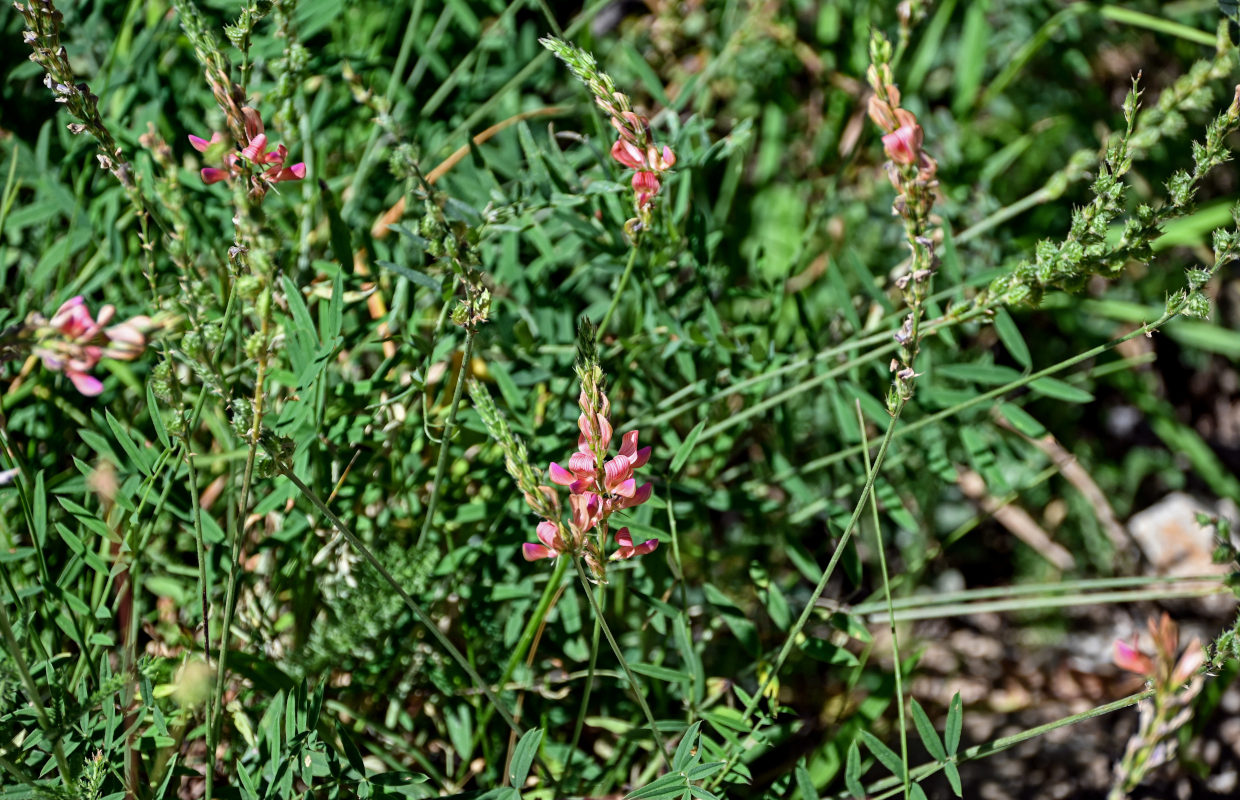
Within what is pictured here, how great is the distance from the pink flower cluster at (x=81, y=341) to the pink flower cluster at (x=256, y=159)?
0.78 feet

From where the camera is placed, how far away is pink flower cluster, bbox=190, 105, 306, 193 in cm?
112

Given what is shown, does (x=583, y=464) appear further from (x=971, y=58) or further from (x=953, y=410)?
(x=971, y=58)

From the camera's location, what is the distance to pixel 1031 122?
107 inches

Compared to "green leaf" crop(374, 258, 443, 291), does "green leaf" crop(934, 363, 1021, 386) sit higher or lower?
lower

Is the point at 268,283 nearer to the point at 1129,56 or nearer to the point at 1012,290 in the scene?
the point at 1012,290

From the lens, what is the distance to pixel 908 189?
1.09 metres

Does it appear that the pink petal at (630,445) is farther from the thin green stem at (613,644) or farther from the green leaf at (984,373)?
the green leaf at (984,373)

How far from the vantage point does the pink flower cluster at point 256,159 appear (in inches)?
44.0

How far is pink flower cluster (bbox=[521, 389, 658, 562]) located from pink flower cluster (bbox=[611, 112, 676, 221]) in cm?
30

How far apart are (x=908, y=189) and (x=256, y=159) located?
742 mm

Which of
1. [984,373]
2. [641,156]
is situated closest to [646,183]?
[641,156]

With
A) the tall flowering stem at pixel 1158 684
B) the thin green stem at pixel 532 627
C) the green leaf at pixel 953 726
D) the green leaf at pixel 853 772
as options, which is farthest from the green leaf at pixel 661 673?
the tall flowering stem at pixel 1158 684

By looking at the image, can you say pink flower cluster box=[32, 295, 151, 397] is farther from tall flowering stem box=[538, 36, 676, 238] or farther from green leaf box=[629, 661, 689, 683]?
green leaf box=[629, 661, 689, 683]

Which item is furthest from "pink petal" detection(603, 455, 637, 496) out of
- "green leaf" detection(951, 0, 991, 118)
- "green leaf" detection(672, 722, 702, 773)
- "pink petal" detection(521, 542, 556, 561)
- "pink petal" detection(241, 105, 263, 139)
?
"green leaf" detection(951, 0, 991, 118)
